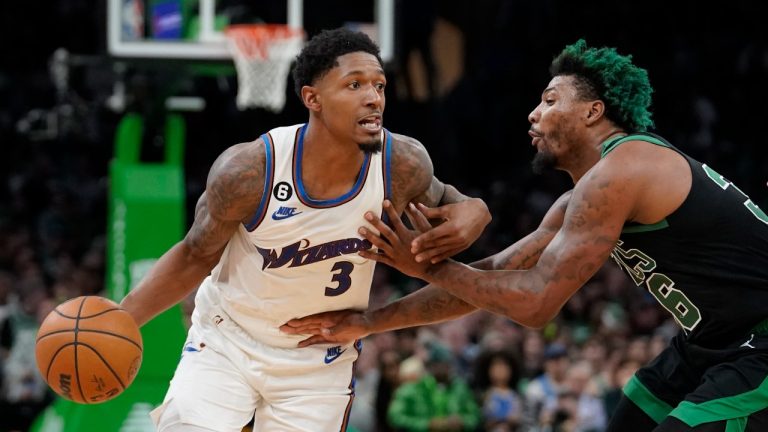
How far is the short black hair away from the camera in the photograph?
188 inches

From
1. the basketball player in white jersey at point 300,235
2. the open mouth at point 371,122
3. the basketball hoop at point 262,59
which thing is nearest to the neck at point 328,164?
the basketball player in white jersey at point 300,235

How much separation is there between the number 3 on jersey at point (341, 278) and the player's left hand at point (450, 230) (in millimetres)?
327

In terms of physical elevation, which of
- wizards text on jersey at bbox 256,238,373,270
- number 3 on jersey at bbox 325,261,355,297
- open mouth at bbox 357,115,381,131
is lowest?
number 3 on jersey at bbox 325,261,355,297

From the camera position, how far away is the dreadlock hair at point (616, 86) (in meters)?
4.66

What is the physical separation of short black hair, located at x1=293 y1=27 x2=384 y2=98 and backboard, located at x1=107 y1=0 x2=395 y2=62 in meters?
4.30

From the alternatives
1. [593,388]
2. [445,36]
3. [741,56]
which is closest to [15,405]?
[593,388]

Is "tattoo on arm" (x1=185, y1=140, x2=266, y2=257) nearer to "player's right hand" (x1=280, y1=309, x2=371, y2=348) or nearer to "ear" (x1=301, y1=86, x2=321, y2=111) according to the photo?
"ear" (x1=301, y1=86, x2=321, y2=111)

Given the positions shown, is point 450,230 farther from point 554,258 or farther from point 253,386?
point 253,386

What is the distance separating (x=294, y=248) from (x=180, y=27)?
509 centimetres

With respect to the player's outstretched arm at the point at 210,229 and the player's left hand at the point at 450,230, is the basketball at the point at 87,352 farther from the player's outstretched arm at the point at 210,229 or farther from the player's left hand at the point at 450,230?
the player's left hand at the point at 450,230

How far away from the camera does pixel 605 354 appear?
10477 mm

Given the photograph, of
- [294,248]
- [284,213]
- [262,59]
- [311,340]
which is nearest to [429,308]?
[311,340]

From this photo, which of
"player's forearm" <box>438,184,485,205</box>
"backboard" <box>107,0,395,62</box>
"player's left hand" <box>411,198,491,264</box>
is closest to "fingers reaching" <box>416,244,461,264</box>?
"player's left hand" <box>411,198,491,264</box>

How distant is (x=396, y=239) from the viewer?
4.66 metres
